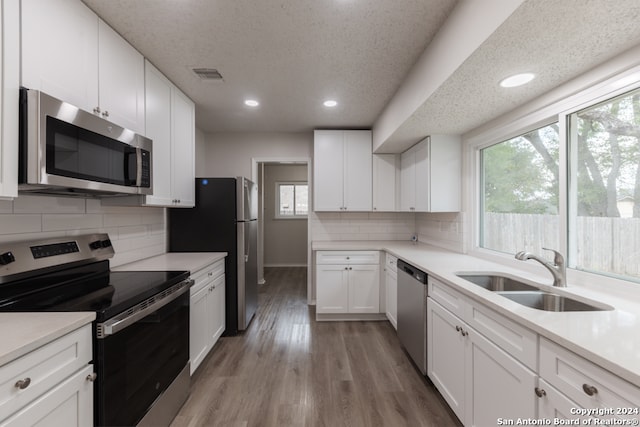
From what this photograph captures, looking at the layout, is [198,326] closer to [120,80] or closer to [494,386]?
[120,80]

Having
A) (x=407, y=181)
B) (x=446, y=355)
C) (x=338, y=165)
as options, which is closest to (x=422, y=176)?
(x=407, y=181)

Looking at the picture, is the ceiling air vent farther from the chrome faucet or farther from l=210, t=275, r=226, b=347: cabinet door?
the chrome faucet

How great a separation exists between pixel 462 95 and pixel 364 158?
1.83 meters

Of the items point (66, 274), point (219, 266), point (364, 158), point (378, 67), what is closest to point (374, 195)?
point (364, 158)

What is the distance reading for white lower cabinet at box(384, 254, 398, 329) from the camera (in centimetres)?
279

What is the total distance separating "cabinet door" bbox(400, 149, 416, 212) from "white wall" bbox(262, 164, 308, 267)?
333 cm

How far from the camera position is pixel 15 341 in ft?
2.83

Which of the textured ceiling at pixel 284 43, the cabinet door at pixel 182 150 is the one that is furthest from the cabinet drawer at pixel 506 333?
the cabinet door at pixel 182 150

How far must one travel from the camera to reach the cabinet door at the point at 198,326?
2.06m

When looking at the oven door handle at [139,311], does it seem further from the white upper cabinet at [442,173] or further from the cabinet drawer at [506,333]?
the white upper cabinet at [442,173]

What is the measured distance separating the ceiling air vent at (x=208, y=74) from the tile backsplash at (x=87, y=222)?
122cm

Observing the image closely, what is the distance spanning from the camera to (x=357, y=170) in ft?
11.7

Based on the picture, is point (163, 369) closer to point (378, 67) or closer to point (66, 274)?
point (66, 274)

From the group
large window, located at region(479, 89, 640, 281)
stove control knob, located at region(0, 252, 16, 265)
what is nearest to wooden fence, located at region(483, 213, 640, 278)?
large window, located at region(479, 89, 640, 281)
